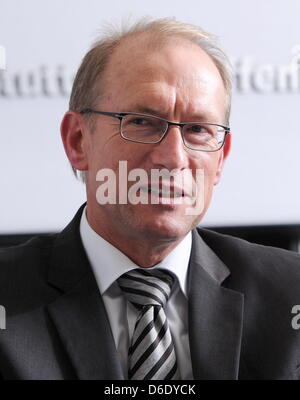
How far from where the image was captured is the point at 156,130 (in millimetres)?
669

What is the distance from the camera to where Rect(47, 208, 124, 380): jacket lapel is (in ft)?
2.10

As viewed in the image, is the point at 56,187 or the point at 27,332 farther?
the point at 56,187

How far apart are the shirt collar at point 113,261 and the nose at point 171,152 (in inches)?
5.3

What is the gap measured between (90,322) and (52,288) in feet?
0.23

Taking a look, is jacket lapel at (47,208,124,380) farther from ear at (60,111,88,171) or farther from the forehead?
the forehead

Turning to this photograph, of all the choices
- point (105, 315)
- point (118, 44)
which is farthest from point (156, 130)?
point (105, 315)

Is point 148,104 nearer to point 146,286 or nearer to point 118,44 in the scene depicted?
point 118,44

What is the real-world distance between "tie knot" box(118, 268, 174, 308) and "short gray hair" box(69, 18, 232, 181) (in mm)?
230

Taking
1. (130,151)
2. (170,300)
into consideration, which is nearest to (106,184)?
(130,151)

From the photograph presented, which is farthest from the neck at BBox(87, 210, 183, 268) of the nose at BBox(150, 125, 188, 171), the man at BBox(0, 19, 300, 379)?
the nose at BBox(150, 125, 188, 171)

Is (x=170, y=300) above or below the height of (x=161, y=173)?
below

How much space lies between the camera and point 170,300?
71cm
